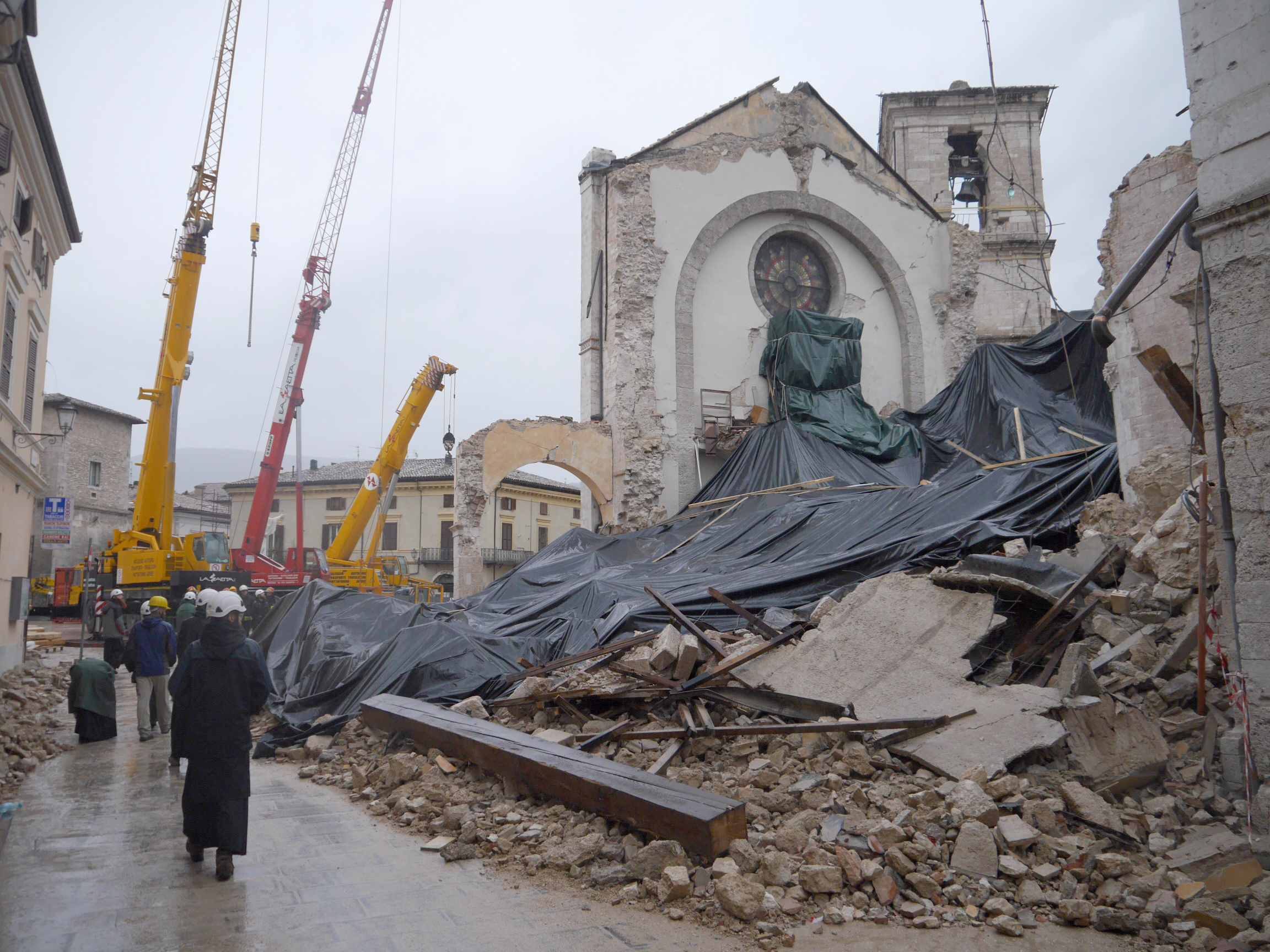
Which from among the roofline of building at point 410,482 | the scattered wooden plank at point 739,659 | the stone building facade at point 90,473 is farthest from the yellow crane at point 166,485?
the roofline of building at point 410,482

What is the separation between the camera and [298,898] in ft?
13.3

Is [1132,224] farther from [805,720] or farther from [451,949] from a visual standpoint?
[451,949]

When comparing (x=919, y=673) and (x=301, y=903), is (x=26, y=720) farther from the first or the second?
(x=919, y=673)

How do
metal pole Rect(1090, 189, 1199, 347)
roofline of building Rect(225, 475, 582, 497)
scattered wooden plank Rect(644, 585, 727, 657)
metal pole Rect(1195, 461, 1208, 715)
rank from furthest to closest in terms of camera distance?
roofline of building Rect(225, 475, 582, 497), scattered wooden plank Rect(644, 585, 727, 657), metal pole Rect(1195, 461, 1208, 715), metal pole Rect(1090, 189, 1199, 347)

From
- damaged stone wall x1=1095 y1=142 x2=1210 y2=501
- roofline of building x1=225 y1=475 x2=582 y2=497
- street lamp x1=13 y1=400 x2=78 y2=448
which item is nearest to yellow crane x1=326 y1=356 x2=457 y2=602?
street lamp x1=13 y1=400 x2=78 y2=448

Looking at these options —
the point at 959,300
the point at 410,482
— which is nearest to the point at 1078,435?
the point at 959,300

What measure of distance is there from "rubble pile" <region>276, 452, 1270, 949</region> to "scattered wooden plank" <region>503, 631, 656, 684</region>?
0.52 ft

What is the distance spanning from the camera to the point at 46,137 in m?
10.4

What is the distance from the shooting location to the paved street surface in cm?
346

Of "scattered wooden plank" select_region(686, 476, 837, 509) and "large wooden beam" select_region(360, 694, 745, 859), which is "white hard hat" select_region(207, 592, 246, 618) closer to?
"large wooden beam" select_region(360, 694, 745, 859)

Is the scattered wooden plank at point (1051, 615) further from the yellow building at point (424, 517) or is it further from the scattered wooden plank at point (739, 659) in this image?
the yellow building at point (424, 517)

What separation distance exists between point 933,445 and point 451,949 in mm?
13876

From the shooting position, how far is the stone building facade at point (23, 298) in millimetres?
9531

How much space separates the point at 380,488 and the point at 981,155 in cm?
2034
